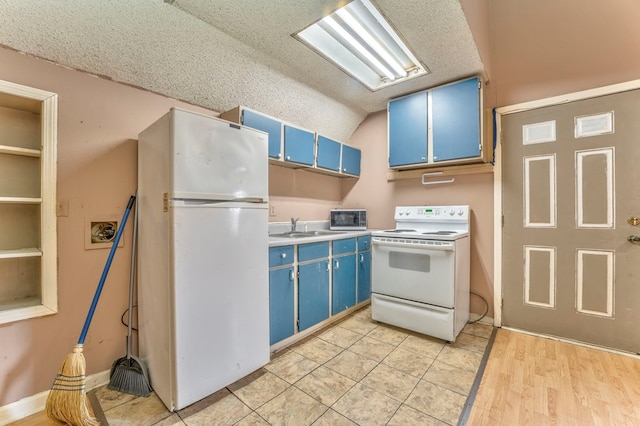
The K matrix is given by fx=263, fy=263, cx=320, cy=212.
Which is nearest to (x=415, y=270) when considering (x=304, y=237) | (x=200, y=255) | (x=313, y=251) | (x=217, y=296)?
(x=313, y=251)

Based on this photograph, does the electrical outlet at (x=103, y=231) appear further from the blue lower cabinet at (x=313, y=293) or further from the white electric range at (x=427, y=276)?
the white electric range at (x=427, y=276)

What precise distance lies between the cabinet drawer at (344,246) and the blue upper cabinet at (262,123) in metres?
1.09

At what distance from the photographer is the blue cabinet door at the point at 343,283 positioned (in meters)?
2.80

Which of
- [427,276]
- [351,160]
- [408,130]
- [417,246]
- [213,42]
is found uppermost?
[213,42]

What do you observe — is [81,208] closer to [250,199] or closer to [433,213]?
[250,199]

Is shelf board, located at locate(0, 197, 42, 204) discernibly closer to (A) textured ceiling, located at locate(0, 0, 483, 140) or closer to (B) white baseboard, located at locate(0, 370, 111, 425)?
(A) textured ceiling, located at locate(0, 0, 483, 140)

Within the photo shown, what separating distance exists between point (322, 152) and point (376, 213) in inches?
45.3

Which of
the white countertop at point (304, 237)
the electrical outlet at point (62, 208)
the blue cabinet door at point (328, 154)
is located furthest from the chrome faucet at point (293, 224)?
the electrical outlet at point (62, 208)

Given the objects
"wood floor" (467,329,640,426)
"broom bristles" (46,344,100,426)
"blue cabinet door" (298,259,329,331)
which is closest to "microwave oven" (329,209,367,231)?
"blue cabinet door" (298,259,329,331)

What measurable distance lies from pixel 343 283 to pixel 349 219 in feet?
2.87

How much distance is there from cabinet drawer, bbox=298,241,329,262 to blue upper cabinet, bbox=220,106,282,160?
95cm

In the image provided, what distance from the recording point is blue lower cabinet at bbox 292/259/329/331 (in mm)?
2438

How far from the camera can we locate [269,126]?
8.38ft

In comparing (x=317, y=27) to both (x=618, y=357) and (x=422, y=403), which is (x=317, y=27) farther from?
(x=618, y=357)
